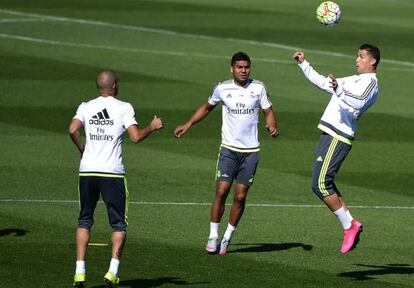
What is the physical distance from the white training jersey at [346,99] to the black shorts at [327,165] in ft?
0.36

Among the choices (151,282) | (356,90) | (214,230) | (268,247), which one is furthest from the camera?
(268,247)

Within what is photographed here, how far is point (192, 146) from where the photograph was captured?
86.3 feet

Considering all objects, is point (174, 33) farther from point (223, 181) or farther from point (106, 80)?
point (106, 80)

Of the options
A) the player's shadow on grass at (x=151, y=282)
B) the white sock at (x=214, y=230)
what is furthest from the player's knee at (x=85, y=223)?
the white sock at (x=214, y=230)

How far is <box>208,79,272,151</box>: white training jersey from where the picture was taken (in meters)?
17.8

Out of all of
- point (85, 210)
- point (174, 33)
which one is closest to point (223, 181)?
point (85, 210)

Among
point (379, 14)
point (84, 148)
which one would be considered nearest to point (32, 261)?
point (84, 148)

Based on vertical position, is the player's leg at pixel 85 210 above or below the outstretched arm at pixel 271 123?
below

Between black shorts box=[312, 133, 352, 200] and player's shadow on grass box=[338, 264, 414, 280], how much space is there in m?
1.05

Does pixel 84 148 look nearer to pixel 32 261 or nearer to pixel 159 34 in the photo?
pixel 32 261

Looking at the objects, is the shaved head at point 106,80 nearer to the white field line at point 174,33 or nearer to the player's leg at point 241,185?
the player's leg at point 241,185

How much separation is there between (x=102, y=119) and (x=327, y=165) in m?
3.44

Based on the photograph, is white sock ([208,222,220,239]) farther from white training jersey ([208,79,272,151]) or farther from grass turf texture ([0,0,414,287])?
white training jersey ([208,79,272,151])

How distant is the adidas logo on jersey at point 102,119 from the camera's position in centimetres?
1505
